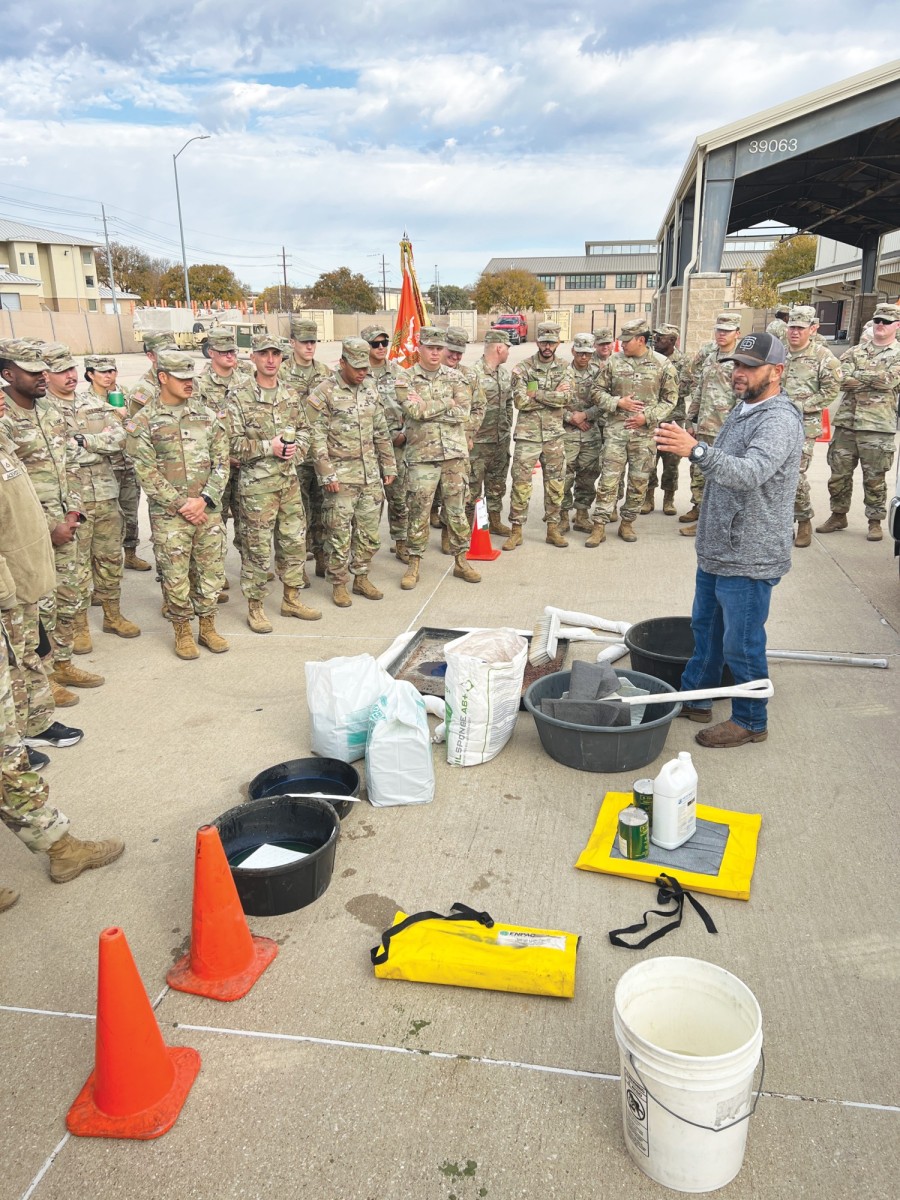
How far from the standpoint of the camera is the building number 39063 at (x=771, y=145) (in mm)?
14625

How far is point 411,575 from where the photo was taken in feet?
23.9

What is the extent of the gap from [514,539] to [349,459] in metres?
2.29

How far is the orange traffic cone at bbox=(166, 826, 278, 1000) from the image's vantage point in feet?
9.20

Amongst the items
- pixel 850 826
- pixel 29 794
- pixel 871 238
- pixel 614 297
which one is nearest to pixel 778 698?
pixel 850 826

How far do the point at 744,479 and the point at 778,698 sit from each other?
1.67 m

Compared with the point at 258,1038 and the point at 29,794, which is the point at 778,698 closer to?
the point at 258,1038

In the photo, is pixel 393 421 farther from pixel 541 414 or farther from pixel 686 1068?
pixel 686 1068

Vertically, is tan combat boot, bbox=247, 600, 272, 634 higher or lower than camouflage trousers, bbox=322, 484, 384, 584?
lower

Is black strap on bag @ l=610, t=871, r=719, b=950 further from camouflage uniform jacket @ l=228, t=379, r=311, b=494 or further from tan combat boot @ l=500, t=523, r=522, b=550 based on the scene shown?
tan combat boot @ l=500, t=523, r=522, b=550

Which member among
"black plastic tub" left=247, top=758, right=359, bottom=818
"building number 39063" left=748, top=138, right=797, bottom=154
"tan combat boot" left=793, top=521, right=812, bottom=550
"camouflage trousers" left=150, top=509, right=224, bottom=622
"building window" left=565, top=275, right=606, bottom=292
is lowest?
"black plastic tub" left=247, top=758, right=359, bottom=818

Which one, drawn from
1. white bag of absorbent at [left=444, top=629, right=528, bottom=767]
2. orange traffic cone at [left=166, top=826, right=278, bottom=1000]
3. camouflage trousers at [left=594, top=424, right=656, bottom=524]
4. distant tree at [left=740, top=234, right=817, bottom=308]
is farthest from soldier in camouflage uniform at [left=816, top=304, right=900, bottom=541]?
distant tree at [left=740, top=234, right=817, bottom=308]

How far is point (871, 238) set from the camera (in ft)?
89.9

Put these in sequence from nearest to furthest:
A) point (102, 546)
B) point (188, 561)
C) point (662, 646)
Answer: point (662, 646), point (188, 561), point (102, 546)

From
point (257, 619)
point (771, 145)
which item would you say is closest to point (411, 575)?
point (257, 619)
